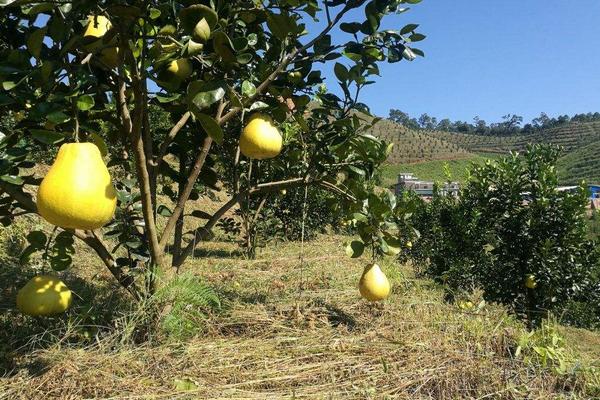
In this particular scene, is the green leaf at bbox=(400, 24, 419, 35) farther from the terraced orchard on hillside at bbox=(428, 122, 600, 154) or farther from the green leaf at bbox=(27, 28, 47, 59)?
the terraced orchard on hillside at bbox=(428, 122, 600, 154)

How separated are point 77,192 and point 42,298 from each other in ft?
3.62

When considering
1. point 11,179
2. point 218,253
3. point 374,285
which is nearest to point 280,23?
point 11,179

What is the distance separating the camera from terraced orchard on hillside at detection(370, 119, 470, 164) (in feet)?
201

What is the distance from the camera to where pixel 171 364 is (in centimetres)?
192

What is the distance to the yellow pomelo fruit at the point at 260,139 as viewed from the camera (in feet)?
6.21

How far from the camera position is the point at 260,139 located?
1886 mm

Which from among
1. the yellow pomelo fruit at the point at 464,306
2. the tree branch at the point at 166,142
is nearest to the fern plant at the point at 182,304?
the tree branch at the point at 166,142

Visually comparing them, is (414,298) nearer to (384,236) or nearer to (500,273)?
(384,236)

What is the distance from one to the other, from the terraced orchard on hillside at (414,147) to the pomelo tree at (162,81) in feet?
183

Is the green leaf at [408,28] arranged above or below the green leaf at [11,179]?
above

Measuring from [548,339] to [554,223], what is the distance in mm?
4003

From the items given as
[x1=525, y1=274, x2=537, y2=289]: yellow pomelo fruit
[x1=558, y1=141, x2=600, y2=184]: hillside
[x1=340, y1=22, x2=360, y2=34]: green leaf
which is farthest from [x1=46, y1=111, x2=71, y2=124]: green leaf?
[x1=558, y1=141, x2=600, y2=184]: hillside

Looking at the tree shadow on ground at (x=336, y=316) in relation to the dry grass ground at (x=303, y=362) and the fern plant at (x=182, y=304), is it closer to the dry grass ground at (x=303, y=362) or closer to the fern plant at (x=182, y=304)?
the dry grass ground at (x=303, y=362)

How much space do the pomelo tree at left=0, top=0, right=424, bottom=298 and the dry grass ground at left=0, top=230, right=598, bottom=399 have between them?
0.43 m
